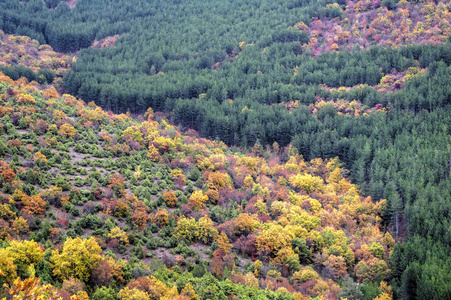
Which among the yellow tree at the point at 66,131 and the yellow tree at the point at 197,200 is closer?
the yellow tree at the point at 197,200

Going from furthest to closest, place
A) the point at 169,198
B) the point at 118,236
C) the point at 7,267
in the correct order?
the point at 169,198, the point at 118,236, the point at 7,267

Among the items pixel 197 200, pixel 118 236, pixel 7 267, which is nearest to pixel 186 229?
pixel 197 200

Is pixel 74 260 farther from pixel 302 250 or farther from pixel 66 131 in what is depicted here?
pixel 66 131

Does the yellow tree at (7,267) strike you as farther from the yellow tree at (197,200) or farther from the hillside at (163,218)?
the yellow tree at (197,200)

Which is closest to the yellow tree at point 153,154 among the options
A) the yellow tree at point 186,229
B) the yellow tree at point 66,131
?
the yellow tree at point 66,131

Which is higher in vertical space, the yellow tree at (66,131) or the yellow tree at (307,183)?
the yellow tree at (66,131)

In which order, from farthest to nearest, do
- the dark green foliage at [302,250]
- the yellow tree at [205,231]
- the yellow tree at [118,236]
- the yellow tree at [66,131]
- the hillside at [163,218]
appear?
the yellow tree at [66,131] < the dark green foliage at [302,250] < the yellow tree at [205,231] < the yellow tree at [118,236] < the hillside at [163,218]

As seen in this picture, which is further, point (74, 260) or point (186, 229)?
point (186, 229)

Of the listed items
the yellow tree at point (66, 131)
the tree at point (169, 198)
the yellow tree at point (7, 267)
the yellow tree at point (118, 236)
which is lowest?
the tree at point (169, 198)

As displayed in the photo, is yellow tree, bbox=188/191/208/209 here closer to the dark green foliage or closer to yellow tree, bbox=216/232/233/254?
yellow tree, bbox=216/232/233/254
